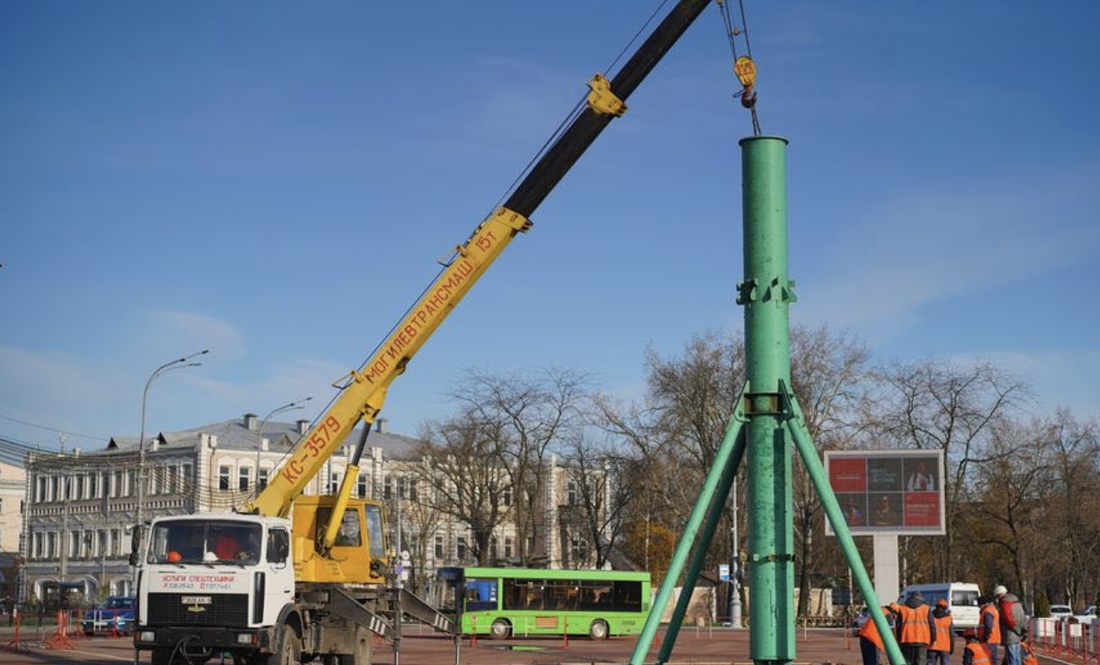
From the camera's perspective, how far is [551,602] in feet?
156

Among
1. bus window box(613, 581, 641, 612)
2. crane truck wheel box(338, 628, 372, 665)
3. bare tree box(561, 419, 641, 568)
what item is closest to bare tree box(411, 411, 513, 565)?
bare tree box(561, 419, 641, 568)

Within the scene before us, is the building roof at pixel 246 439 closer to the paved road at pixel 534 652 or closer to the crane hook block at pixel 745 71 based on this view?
the paved road at pixel 534 652

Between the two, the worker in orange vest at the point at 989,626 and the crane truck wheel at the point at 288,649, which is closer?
the crane truck wheel at the point at 288,649

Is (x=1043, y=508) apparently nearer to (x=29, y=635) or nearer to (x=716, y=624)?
(x=716, y=624)

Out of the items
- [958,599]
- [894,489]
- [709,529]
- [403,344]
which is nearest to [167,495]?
[958,599]

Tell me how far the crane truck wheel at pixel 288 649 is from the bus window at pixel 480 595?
24.5m

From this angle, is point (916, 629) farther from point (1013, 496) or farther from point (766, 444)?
point (1013, 496)

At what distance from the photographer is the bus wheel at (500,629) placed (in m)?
46.4

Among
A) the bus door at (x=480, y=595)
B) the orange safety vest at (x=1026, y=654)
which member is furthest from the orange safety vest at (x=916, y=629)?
the bus door at (x=480, y=595)

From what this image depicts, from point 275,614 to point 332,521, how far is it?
2.62 meters

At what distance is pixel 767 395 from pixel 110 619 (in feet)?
121

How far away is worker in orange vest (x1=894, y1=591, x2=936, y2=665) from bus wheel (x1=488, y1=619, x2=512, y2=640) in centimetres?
2646

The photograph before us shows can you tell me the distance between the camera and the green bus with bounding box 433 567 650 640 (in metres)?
46.6

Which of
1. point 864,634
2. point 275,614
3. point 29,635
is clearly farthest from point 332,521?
point 29,635
